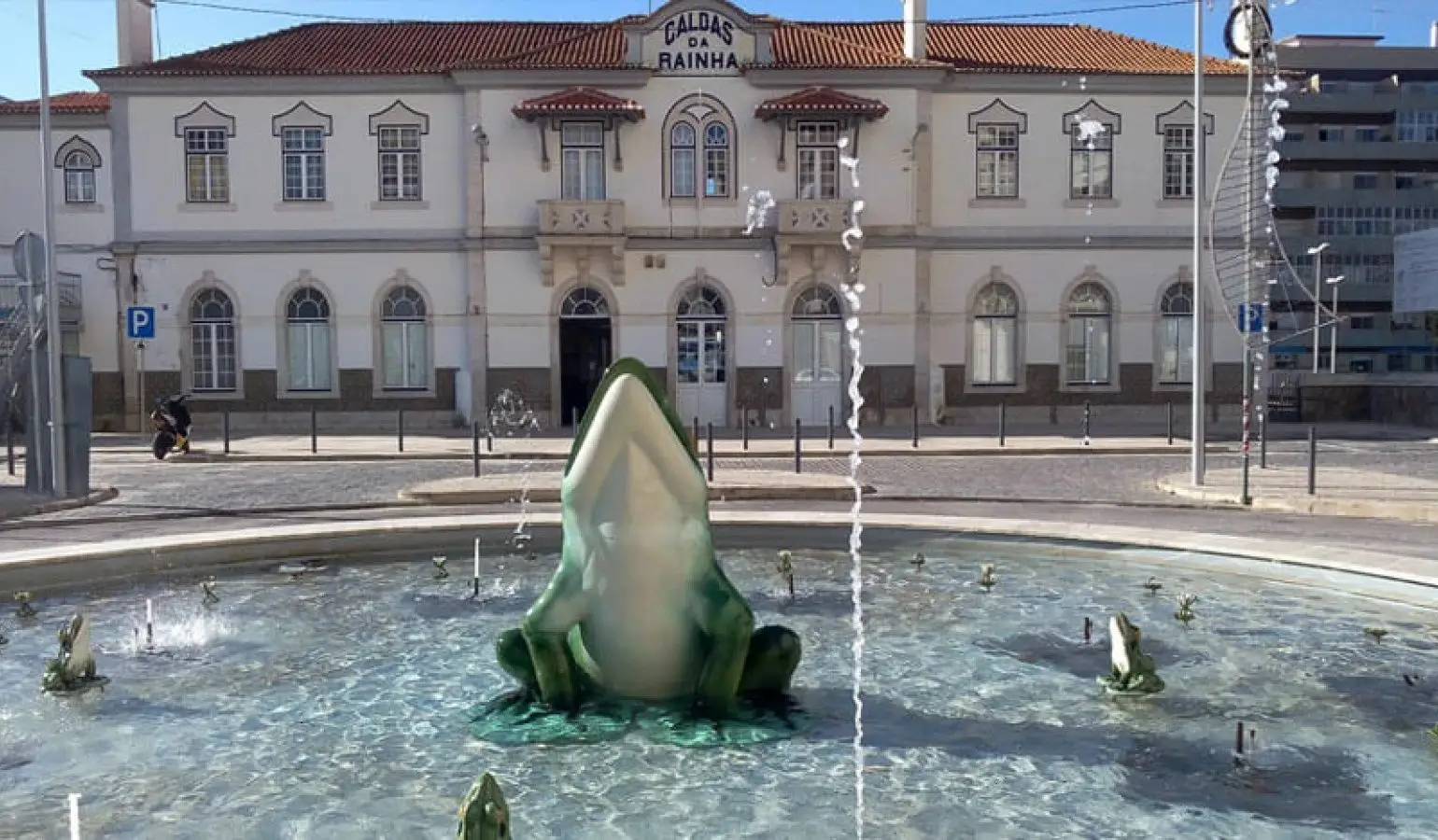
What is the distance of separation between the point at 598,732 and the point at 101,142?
31.5 m

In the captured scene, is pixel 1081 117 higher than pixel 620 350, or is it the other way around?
pixel 1081 117

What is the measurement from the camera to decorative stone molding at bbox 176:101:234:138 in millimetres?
31062

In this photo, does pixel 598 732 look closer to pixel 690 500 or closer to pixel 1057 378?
pixel 690 500

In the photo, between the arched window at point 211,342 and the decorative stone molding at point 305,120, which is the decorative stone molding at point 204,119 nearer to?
the decorative stone molding at point 305,120

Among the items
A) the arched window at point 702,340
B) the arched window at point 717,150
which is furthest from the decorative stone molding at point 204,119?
the arched window at point 702,340

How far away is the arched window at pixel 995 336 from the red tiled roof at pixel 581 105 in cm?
1044

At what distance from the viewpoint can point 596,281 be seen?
30750 millimetres

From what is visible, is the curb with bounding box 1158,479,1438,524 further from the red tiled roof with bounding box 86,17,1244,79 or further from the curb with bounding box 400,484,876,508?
the red tiled roof with bounding box 86,17,1244,79

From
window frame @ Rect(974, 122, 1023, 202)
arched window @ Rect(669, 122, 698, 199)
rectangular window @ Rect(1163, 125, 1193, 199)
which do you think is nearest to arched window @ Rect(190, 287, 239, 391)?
arched window @ Rect(669, 122, 698, 199)

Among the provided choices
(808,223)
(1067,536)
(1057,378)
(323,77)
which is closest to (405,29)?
(323,77)

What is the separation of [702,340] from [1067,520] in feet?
60.6

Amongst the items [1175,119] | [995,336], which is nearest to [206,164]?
[995,336]

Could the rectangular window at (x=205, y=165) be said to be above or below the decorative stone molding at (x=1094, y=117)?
below

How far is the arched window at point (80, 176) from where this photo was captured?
104 ft
